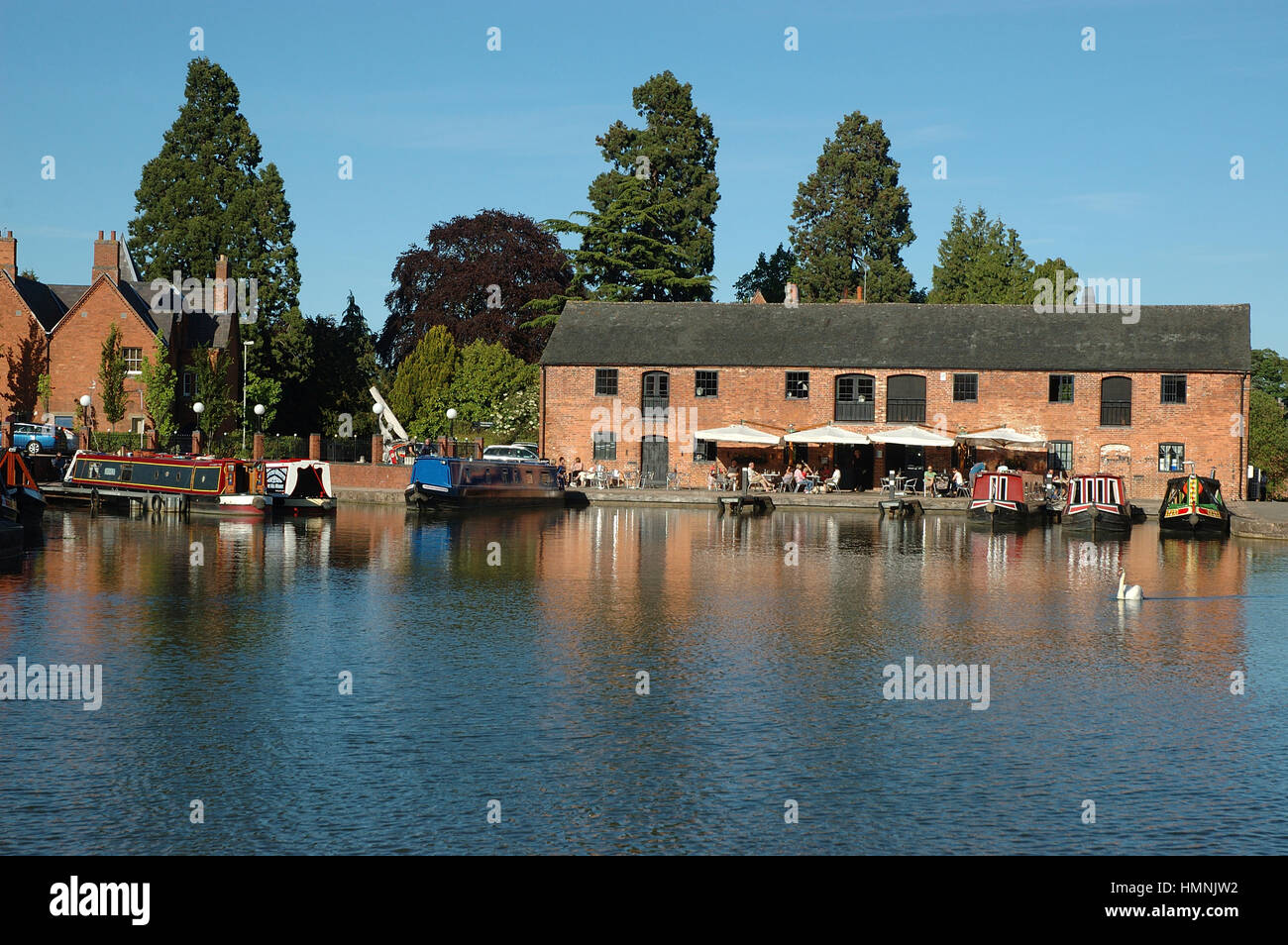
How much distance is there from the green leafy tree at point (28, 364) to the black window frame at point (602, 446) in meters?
26.0

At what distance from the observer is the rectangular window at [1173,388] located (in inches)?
2013

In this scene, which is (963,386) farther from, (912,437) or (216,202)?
(216,202)

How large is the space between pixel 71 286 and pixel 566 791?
61.6 m

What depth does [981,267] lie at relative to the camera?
82.0 metres

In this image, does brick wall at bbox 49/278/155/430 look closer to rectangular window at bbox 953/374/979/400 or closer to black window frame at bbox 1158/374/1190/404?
rectangular window at bbox 953/374/979/400

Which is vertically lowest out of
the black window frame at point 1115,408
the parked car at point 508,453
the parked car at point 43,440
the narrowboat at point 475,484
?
the narrowboat at point 475,484

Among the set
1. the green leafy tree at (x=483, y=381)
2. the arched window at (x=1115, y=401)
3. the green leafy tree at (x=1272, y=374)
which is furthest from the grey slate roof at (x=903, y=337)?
A: the green leafy tree at (x=1272, y=374)

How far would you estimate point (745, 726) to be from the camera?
12.0 metres

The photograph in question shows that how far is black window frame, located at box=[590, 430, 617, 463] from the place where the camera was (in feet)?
181

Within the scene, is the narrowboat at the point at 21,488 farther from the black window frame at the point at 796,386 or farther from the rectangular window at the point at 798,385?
the rectangular window at the point at 798,385

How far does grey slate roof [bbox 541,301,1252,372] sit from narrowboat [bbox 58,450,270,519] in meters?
19.0

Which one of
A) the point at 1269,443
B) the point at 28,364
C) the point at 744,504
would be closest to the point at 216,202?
the point at 28,364

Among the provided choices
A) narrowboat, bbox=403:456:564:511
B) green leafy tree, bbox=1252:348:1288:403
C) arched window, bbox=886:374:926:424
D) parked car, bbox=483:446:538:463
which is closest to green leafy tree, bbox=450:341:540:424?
parked car, bbox=483:446:538:463
